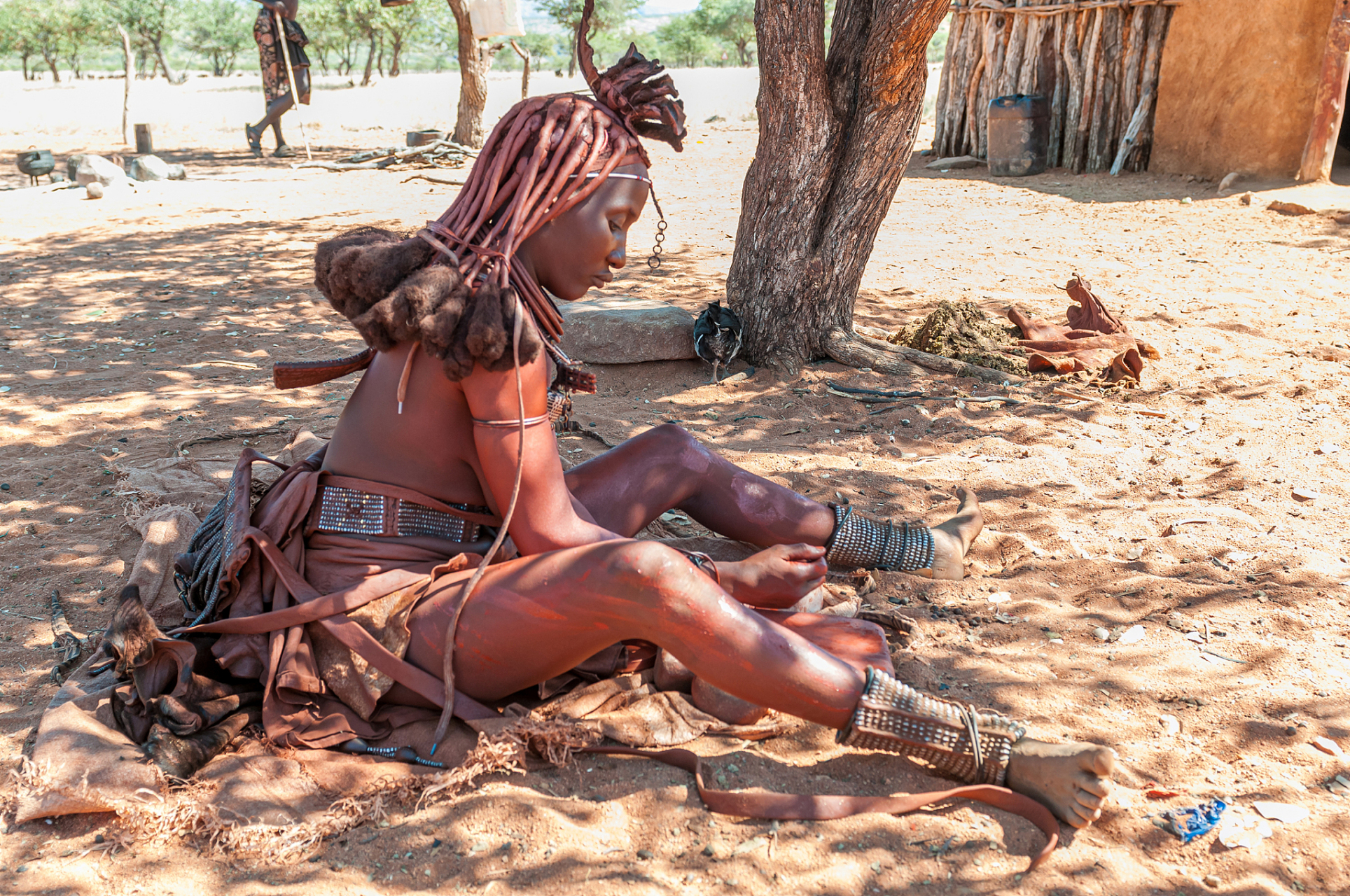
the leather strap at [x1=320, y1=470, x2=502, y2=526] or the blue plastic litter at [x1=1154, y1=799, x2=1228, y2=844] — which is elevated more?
the leather strap at [x1=320, y1=470, x2=502, y2=526]

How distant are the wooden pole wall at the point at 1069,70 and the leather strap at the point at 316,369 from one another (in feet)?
30.9

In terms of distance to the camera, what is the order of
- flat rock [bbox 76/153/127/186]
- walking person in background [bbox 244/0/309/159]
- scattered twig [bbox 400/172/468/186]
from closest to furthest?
flat rock [bbox 76/153/127/186]
scattered twig [bbox 400/172/468/186]
walking person in background [bbox 244/0/309/159]

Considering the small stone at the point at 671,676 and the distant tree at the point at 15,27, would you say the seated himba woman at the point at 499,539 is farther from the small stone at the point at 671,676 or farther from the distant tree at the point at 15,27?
the distant tree at the point at 15,27

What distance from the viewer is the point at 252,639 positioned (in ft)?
7.37

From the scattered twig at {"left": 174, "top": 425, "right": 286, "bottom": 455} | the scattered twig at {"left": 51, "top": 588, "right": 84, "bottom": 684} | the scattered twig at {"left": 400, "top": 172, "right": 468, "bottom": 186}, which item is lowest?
the scattered twig at {"left": 51, "top": 588, "right": 84, "bottom": 684}

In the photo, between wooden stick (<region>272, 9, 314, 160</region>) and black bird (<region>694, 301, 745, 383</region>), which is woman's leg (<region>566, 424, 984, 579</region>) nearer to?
black bird (<region>694, 301, 745, 383</region>)

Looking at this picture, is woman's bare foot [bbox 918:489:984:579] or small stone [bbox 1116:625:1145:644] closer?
small stone [bbox 1116:625:1145:644]

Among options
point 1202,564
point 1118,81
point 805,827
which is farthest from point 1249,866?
point 1118,81

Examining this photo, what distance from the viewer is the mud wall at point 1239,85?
8438 mm

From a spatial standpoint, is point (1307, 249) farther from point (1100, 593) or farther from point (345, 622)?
point (345, 622)

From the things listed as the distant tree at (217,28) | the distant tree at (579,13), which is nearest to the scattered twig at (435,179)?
the distant tree at (579,13)

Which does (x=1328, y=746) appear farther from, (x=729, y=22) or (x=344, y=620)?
(x=729, y=22)

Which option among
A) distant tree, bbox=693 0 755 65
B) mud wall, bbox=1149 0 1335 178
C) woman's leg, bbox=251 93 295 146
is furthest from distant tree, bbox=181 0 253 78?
mud wall, bbox=1149 0 1335 178

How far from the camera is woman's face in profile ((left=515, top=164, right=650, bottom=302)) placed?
7.41 feet
